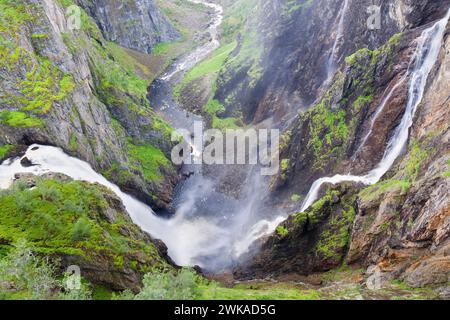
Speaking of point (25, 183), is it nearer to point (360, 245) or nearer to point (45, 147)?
point (45, 147)

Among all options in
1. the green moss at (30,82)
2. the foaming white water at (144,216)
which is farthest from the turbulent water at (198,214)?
the green moss at (30,82)

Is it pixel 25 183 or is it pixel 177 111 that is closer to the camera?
pixel 25 183

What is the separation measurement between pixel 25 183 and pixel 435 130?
35.6 m

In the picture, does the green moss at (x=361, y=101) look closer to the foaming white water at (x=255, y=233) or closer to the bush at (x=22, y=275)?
the foaming white water at (x=255, y=233)

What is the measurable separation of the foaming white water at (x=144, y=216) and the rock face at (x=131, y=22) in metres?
80.6

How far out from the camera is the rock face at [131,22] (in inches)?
5049

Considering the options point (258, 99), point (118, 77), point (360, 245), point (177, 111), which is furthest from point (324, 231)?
point (177, 111)

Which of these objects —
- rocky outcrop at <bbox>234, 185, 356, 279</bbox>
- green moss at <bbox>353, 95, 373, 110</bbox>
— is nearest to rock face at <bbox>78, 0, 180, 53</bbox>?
green moss at <bbox>353, 95, 373, 110</bbox>

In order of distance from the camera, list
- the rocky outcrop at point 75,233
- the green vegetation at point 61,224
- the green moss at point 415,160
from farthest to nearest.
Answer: the green moss at point 415,160
the green vegetation at point 61,224
the rocky outcrop at point 75,233

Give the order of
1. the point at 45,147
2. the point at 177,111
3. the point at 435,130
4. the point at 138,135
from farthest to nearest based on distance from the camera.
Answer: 1. the point at 177,111
2. the point at 138,135
3. the point at 45,147
4. the point at 435,130

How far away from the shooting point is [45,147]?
158ft

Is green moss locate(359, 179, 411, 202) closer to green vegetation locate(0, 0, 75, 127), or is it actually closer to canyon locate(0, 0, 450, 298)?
canyon locate(0, 0, 450, 298)
